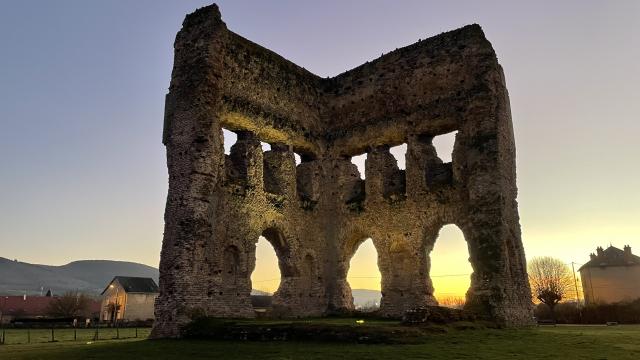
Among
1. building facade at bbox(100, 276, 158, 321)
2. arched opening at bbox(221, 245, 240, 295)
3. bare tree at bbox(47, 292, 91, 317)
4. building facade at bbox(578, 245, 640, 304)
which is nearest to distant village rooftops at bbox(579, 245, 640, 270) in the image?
building facade at bbox(578, 245, 640, 304)

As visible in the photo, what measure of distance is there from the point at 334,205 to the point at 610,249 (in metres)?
42.0

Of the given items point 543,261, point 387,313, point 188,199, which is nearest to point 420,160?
point 387,313

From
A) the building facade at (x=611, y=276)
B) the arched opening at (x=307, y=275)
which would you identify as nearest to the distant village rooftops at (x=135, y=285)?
the arched opening at (x=307, y=275)

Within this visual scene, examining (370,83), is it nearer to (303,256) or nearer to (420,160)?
(420,160)

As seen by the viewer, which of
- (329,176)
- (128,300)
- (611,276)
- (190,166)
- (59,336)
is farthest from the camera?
(611,276)

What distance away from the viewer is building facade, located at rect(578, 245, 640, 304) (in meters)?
45.9

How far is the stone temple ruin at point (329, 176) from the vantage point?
14258 mm

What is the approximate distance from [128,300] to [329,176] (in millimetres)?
34933

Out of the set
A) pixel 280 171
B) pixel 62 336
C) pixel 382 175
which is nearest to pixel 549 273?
pixel 382 175

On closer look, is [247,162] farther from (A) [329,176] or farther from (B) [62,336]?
(B) [62,336]

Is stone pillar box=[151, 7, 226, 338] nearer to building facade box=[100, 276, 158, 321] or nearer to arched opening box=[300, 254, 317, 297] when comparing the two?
arched opening box=[300, 254, 317, 297]

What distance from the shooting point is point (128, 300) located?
47.0m

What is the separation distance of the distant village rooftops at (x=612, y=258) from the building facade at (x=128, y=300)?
42352 millimetres

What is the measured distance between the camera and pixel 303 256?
17719 millimetres
